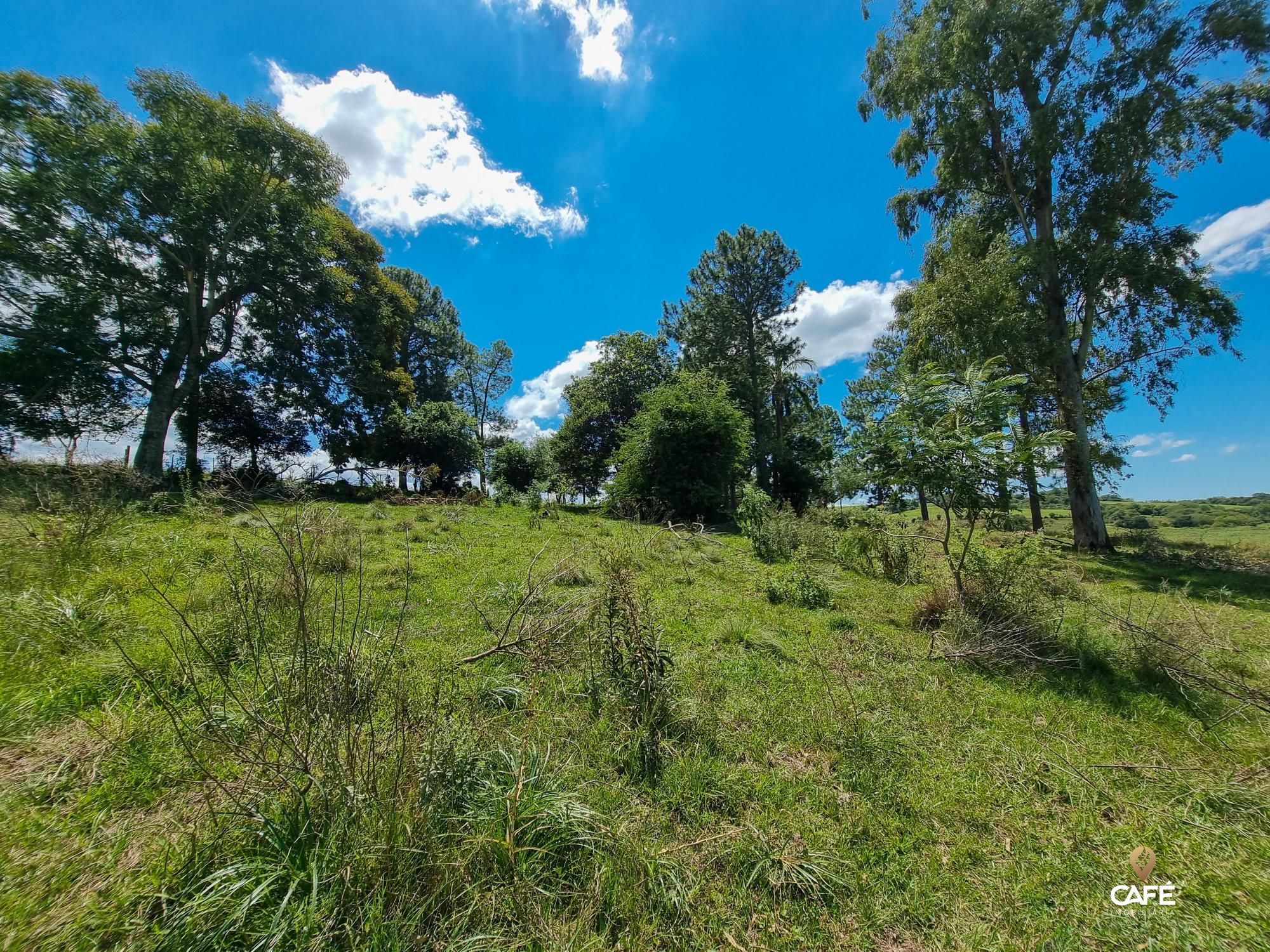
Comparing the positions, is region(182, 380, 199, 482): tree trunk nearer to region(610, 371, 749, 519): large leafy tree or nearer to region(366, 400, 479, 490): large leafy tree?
region(366, 400, 479, 490): large leafy tree

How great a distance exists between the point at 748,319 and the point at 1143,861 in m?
28.0

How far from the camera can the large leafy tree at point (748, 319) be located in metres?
26.8

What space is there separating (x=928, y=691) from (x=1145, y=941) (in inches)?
91.8

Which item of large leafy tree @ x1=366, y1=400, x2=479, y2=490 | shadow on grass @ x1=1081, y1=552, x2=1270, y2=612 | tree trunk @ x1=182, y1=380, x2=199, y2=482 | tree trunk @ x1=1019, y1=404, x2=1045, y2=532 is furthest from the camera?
large leafy tree @ x1=366, y1=400, x2=479, y2=490

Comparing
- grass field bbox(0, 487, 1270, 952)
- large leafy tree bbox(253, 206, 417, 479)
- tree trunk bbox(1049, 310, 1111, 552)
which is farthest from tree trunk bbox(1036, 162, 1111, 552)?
large leafy tree bbox(253, 206, 417, 479)

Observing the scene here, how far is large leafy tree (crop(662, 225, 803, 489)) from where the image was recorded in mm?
26750

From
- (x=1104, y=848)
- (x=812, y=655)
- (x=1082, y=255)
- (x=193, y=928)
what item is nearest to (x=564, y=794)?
(x=193, y=928)

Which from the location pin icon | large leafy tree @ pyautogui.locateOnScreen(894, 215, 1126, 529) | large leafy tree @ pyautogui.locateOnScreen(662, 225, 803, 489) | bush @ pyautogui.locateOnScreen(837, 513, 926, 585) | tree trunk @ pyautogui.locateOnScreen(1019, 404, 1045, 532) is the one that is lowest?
the location pin icon

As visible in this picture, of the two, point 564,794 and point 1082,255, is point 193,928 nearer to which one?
point 564,794

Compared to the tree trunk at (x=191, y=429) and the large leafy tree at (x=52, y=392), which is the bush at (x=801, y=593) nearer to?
the large leafy tree at (x=52, y=392)

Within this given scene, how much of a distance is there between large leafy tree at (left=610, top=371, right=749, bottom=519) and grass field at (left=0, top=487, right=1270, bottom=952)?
12846 mm

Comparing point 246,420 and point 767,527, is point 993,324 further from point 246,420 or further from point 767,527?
point 246,420

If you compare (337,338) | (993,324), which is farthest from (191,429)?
(993,324)

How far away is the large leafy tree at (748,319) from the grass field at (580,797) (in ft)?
77.4
